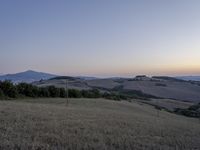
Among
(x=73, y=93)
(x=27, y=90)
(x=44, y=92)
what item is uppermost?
(x=27, y=90)

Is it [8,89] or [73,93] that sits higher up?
[8,89]

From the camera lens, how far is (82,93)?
8056 cm

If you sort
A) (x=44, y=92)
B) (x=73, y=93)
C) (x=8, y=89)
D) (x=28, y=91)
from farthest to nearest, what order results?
(x=73, y=93), (x=44, y=92), (x=28, y=91), (x=8, y=89)

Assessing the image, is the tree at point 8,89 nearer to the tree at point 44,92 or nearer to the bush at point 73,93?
the tree at point 44,92

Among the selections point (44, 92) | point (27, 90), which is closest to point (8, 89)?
point (27, 90)

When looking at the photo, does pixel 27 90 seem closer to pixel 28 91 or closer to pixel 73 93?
pixel 28 91

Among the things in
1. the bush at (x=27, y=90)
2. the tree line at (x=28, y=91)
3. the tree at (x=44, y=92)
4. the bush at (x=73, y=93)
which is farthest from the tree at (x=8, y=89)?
the bush at (x=73, y=93)

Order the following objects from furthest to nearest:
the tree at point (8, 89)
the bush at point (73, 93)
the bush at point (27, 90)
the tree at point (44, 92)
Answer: the bush at point (73, 93)
the tree at point (44, 92)
the bush at point (27, 90)
the tree at point (8, 89)

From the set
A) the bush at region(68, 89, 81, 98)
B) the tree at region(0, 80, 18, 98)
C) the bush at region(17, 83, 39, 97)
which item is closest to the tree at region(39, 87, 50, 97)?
the bush at region(17, 83, 39, 97)

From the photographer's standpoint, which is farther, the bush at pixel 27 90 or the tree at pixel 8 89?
the bush at pixel 27 90

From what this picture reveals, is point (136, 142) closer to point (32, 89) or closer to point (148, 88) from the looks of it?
point (32, 89)

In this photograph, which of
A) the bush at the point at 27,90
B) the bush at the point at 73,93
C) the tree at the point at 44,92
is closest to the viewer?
the bush at the point at 27,90

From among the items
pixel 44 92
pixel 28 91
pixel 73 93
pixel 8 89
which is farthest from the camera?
pixel 73 93

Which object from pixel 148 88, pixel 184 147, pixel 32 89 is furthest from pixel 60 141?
pixel 148 88
